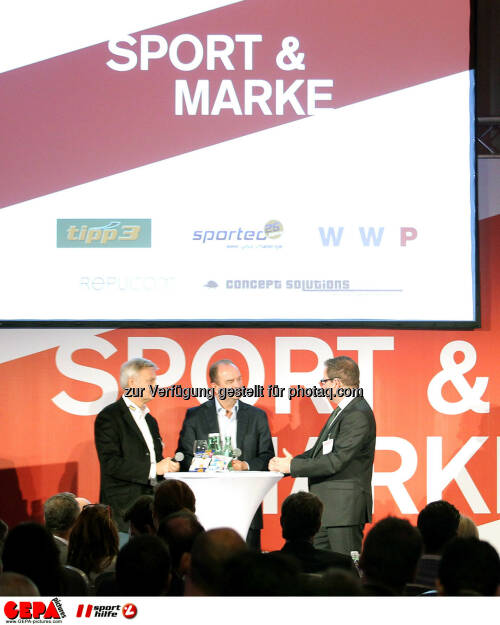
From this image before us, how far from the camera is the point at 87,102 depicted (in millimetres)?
5934

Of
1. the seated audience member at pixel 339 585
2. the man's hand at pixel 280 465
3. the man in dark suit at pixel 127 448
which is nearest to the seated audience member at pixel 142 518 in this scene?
the man's hand at pixel 280 465

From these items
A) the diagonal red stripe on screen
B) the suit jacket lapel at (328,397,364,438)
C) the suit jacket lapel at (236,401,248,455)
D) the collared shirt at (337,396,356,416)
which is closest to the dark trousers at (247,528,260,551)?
the suit jacket lapel at (236,401,248,455)

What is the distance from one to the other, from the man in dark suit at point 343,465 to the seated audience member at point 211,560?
9.15ft

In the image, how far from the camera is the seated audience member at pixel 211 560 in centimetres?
230

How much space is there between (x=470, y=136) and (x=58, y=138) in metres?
2.55

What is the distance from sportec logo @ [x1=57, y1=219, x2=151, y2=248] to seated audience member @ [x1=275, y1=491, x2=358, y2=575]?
8.31ft

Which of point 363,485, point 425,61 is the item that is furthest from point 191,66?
point 363,485

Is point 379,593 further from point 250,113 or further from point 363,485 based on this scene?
point 250,113

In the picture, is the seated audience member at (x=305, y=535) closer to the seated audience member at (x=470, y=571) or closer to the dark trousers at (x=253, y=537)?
the seated audience member at (x=470, y=571)
